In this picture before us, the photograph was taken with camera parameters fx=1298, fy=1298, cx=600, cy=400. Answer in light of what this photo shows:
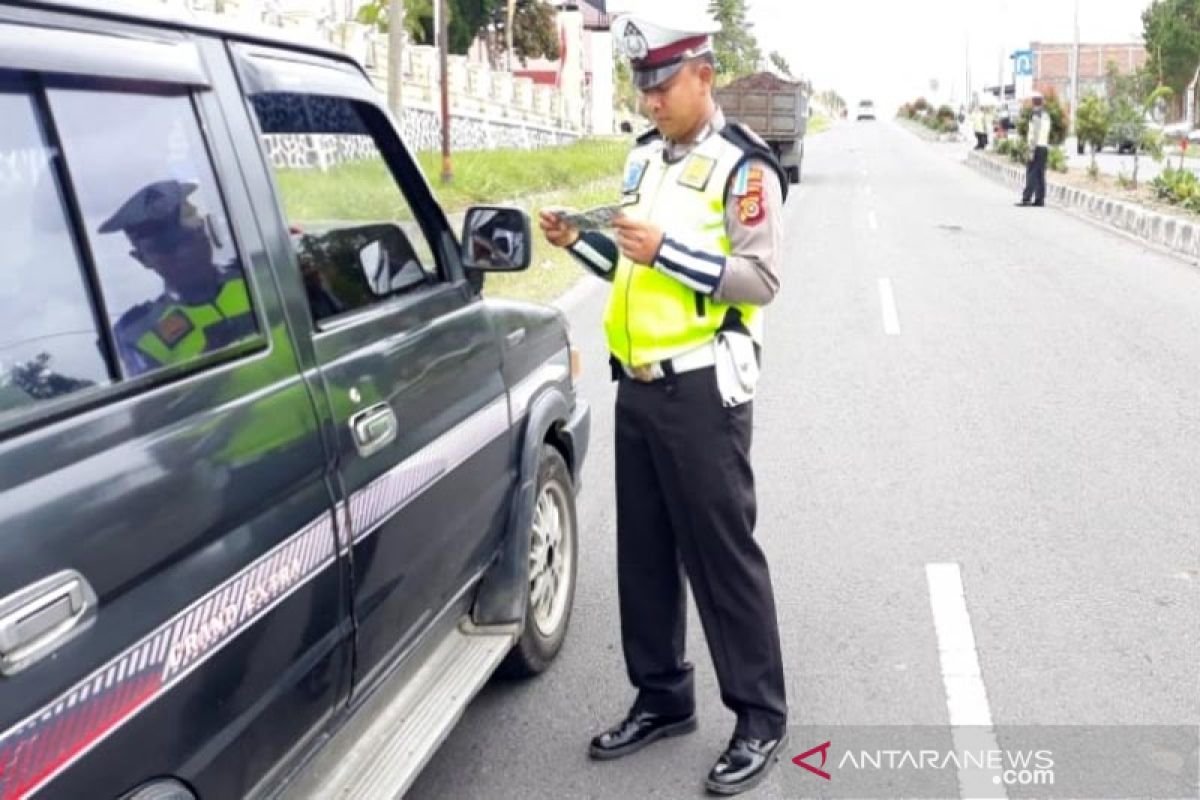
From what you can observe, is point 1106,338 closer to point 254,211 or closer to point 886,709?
point 886,709

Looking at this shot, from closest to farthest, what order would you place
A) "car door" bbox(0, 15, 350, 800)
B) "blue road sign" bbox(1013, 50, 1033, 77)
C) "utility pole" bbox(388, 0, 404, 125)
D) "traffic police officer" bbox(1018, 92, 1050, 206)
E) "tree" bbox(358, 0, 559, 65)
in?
"car door" bbox(0, 15, 350, 800) < "utility pole" bbox(388, 0, 404, 125) < "traffic police officer" bbox(1018, 92, 1050, 206) < "blue road sign" bbox(1013, 50, 1033, 77) < "tree" bbox(358, 0, 559, 65)

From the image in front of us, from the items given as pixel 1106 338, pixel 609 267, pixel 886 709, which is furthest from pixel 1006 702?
pixel 1106 338

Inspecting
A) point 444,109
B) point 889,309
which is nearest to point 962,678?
point 889,309

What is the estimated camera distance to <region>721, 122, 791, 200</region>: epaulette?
3236 mm

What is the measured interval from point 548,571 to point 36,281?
2547 mm

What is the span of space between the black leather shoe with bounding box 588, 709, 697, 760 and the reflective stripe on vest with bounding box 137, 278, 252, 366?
1832mm

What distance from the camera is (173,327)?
224 cm

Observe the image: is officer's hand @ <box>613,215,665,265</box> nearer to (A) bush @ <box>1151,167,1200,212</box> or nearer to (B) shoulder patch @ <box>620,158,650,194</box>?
(B) shoulder patch @ <box>620,158,650,194</box>

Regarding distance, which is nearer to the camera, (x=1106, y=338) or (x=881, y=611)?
(x=881, y=611)

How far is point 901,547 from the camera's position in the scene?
5.42 meters

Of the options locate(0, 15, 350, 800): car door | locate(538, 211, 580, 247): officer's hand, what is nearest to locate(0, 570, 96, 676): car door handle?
locate(0, 15, 350, 800): car door

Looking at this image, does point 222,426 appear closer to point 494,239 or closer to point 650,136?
point 494,239

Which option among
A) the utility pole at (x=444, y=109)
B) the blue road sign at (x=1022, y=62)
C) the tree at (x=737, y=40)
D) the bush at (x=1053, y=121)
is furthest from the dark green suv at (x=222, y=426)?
the tree at (x=737, y=40)

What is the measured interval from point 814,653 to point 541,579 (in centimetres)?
97
